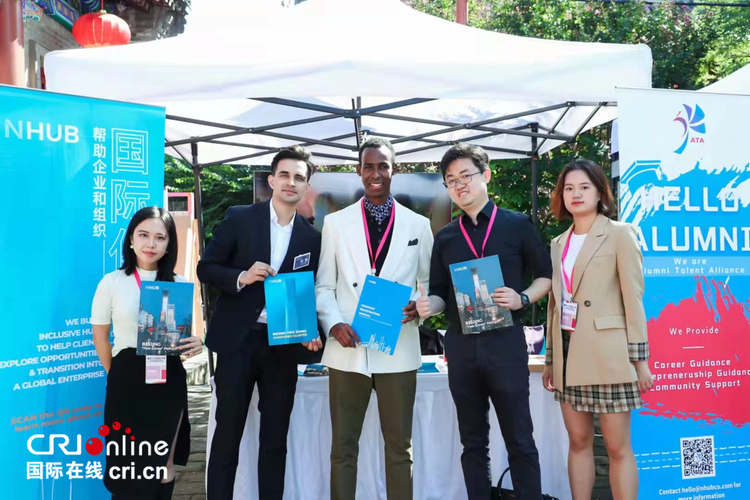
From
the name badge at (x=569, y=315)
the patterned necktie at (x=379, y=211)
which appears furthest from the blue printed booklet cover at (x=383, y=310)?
the name badge at (x=569, y=315)

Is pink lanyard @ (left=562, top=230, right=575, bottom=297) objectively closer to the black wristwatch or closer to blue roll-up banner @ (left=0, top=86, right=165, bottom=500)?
the black wristwatch

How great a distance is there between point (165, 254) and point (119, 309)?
0.33 m

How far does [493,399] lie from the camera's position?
→ 9.32 feet

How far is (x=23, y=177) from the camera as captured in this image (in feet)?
9.45

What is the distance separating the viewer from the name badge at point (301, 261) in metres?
2.99

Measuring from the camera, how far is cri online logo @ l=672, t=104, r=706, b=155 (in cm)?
325

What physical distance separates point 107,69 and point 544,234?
5.78 meters

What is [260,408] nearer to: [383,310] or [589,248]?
[383,310]

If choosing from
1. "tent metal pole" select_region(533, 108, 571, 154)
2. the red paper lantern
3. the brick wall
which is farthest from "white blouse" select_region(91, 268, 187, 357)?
the brick wall

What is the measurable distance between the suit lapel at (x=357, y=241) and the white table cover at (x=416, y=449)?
99 cm

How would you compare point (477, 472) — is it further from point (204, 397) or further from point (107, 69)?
point (204, 397)

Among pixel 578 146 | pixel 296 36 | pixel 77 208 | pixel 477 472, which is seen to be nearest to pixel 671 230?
pixel 477 472

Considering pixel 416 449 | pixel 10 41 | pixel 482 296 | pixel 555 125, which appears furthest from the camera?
pixel 10 41

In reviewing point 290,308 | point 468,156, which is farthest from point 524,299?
point 290,308
